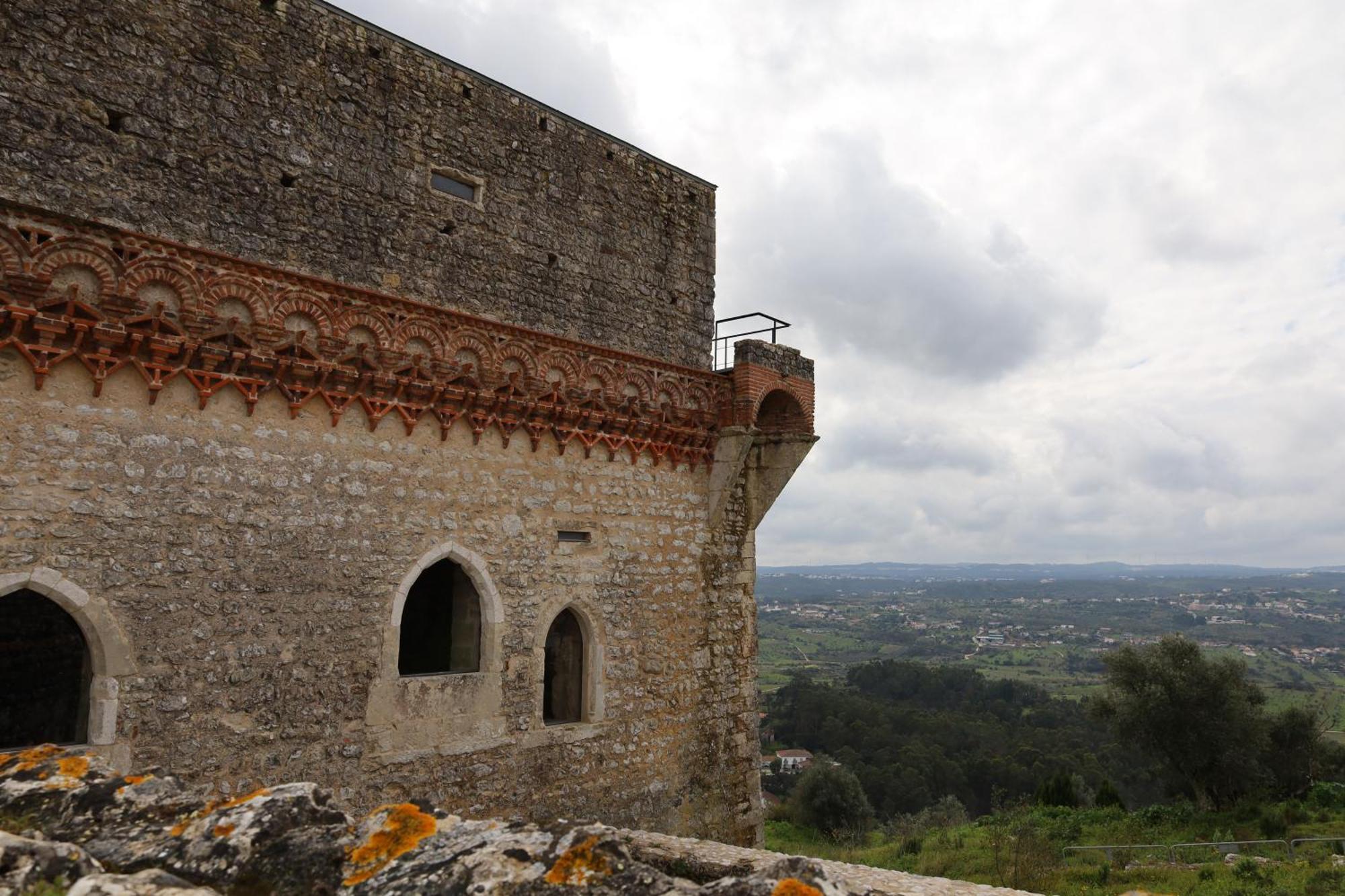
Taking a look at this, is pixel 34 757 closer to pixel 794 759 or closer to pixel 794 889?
pixel 794 889

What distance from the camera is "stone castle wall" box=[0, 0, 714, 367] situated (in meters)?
6.62

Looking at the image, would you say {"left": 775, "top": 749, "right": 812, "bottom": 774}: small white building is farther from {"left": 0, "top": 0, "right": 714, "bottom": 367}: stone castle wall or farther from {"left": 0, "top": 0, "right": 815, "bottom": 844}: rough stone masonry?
{"left": 0, "top": 0, "right": 714, "bottom": 367}: stone castle wall

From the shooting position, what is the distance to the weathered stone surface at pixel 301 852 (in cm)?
249

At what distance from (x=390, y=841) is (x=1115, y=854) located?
1762 cm

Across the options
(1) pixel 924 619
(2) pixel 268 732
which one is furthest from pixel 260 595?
(1) pixel 924 619

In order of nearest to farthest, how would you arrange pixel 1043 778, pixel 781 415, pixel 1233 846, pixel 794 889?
pixel 794 889, pixel 781 415, pixel 1233 846, pixel 1043 778

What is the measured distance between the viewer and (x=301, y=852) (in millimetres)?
2893

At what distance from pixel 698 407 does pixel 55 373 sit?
6662mm

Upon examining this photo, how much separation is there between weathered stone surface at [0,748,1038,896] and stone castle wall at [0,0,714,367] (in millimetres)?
5152

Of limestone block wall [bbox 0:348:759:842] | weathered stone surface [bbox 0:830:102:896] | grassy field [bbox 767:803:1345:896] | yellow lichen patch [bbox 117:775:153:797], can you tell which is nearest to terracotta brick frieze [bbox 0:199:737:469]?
limestone block wall [bbox 0:348:759:842]

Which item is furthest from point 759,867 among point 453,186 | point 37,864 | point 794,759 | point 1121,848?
point 794,759

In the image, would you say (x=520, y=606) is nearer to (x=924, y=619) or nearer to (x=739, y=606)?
(x=739, y=606)

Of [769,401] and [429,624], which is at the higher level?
[769,401]

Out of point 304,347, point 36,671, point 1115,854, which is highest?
point 304,347
